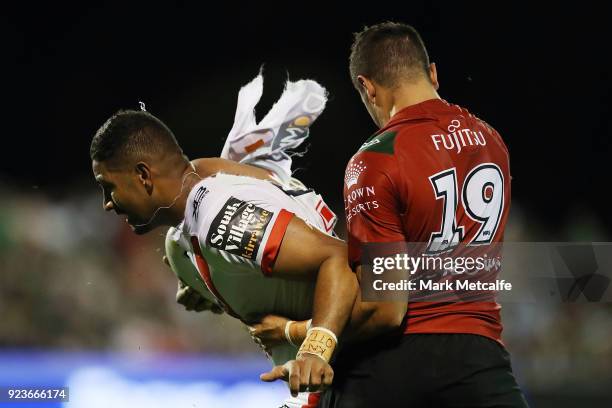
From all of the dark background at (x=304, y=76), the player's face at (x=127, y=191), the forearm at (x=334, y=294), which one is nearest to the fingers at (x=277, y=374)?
the forearm at (x=334, y=294)

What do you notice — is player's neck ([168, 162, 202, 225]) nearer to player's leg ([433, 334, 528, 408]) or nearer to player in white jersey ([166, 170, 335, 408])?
player in white jersey ([166, 170, 335, 408])

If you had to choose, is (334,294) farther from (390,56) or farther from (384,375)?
(390,56)

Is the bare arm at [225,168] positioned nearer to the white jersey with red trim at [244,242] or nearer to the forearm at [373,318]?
the white jersey with red trim at [244,242]

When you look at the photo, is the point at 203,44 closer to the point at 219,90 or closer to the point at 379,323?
the point at 219,90

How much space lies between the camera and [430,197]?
8.45 ft

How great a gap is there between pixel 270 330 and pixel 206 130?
7383 mm

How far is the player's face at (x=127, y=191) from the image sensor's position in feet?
10.3

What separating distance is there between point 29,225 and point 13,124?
1.90 m

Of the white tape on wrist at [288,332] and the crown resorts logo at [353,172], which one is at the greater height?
the crown resorts logo at [353,172]

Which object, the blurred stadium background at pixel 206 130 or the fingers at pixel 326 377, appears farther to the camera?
the blurred stadium background at pixel 206 130

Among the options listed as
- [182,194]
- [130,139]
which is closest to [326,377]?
[182,194]

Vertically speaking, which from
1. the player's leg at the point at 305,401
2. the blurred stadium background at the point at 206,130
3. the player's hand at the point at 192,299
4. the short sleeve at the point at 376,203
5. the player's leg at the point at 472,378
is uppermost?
the blurred stadium background at the point at 206,130

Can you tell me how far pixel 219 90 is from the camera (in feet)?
34.5

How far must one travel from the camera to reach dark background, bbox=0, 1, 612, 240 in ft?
32.6
